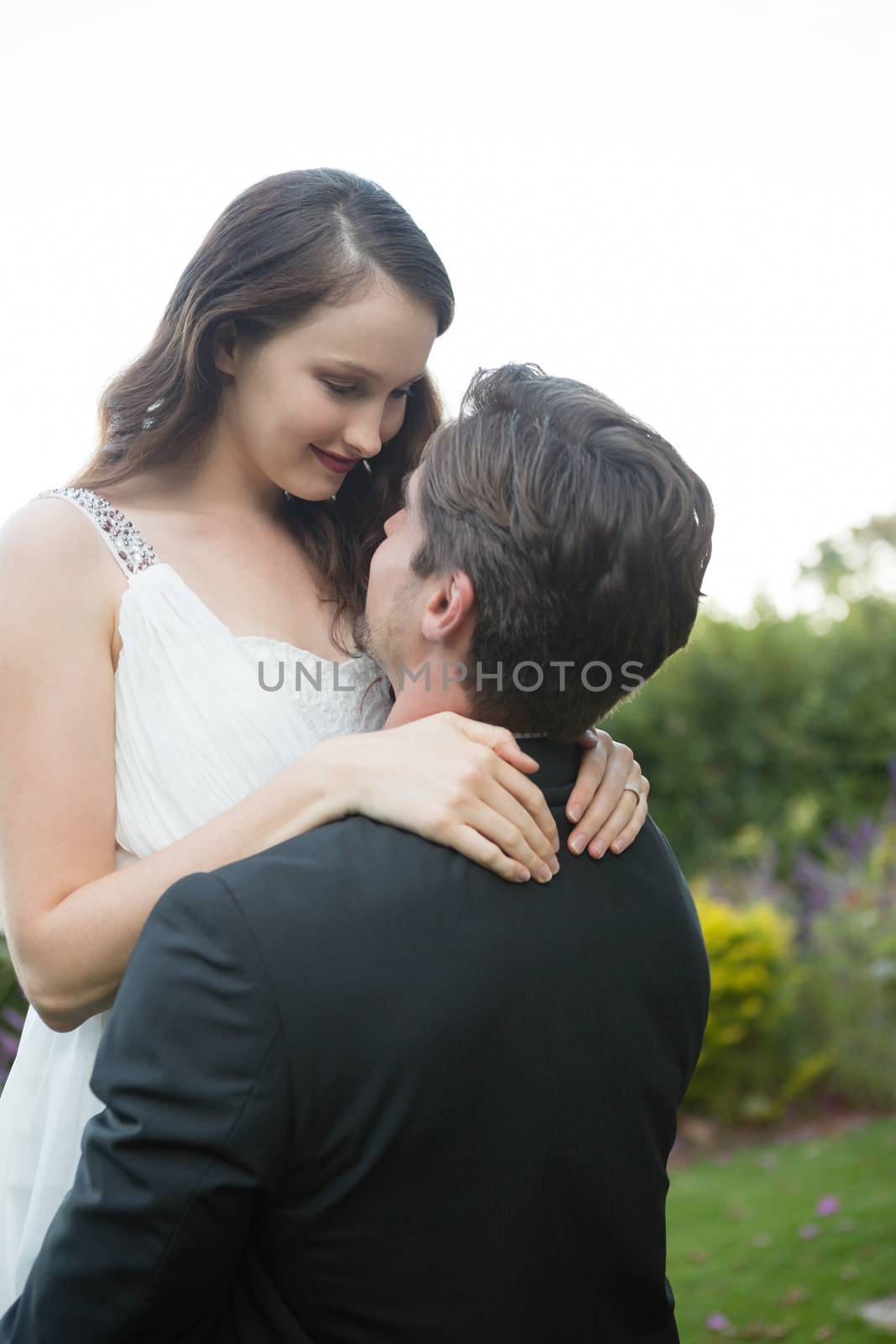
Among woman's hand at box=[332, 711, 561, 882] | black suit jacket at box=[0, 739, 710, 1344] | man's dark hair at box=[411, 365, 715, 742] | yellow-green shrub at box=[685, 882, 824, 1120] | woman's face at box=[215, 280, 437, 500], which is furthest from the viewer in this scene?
yellow-green shrub at box=[685, 882, 824, 1120]

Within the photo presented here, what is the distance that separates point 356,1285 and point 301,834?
58 centimetres

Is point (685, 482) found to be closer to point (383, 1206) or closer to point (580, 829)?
point (580, 829)

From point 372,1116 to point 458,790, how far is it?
43 centimetres

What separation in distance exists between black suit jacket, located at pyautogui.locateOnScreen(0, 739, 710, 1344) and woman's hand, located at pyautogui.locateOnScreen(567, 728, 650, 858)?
53mm

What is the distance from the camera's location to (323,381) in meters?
2.34

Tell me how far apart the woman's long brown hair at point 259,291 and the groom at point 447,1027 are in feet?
2.09

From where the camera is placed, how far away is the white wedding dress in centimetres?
209

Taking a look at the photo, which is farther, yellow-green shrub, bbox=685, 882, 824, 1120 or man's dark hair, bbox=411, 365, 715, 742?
yellow-green shrub, bbox=685, 882, 824, 1120

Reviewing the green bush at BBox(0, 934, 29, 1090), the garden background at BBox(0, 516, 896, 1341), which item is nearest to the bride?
the green bush at BBox(0, 934, 29, 1090)

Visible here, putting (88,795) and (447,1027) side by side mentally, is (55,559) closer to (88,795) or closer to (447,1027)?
(88,795)

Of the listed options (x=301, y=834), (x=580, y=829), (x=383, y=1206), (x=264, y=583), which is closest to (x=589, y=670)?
(x=580, y=829)

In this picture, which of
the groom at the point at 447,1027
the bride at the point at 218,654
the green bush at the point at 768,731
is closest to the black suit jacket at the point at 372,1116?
the groom at the point at 447,1027

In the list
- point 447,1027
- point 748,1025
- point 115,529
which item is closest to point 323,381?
point 115,529

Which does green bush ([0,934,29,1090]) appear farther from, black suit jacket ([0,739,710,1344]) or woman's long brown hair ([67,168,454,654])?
black suit jacket ([0,739,710,1344])
